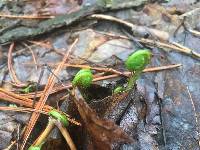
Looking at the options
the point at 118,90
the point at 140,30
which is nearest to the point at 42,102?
the point at 118,90

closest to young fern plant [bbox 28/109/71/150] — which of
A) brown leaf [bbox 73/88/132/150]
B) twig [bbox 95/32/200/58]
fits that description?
brown leaf [bbox 73/88/132/150]

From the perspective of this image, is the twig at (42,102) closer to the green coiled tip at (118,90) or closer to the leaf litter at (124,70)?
the leaf litter at (124,70)

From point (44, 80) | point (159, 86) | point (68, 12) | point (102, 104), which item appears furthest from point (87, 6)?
point (102, 104)

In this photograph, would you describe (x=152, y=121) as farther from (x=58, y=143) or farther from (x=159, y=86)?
(x=58, y=143)

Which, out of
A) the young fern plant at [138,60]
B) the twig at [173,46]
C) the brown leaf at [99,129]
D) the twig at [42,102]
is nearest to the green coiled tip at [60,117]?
the brown leaf at [99,129]

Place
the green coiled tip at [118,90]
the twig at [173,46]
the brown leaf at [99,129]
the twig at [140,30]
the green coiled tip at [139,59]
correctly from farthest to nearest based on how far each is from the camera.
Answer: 1. the twig at [140,30]
2. the twig at [173,46]
3. the green coiled tip at [118,90]
4. the green coiled tip at [139,59]
5. the brown leaf at [99,129]
